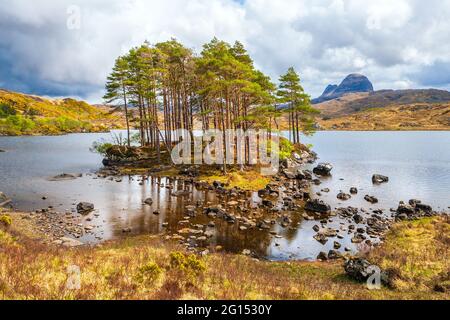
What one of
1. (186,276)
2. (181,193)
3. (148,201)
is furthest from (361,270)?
(181,193)

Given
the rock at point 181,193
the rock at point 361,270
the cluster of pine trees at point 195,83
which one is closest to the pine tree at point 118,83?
the cluster of pine trees at point 195,83

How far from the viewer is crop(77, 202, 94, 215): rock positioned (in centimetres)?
2895

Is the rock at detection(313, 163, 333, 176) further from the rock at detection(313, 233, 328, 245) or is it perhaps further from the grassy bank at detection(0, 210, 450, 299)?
the grassy bank at detection(0, 210, 450, 299)

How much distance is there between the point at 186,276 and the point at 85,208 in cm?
2147

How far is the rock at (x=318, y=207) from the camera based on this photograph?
3056 centimetres

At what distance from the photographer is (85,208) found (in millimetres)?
29453

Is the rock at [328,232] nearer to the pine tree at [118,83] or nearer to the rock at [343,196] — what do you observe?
the rock at [343,196]

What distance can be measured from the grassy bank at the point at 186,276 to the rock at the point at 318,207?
11.8 meters

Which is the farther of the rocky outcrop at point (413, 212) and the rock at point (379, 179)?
the rock at point (379, 179)

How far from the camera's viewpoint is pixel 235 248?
69.4 ft

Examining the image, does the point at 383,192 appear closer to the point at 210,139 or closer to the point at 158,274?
the point at 210,139

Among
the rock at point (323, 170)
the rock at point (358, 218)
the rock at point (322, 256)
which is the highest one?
the rock at point (323, 170)

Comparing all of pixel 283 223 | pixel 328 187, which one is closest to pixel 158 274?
pixel 283 223

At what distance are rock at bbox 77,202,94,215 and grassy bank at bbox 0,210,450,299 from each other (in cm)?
→ 1198
